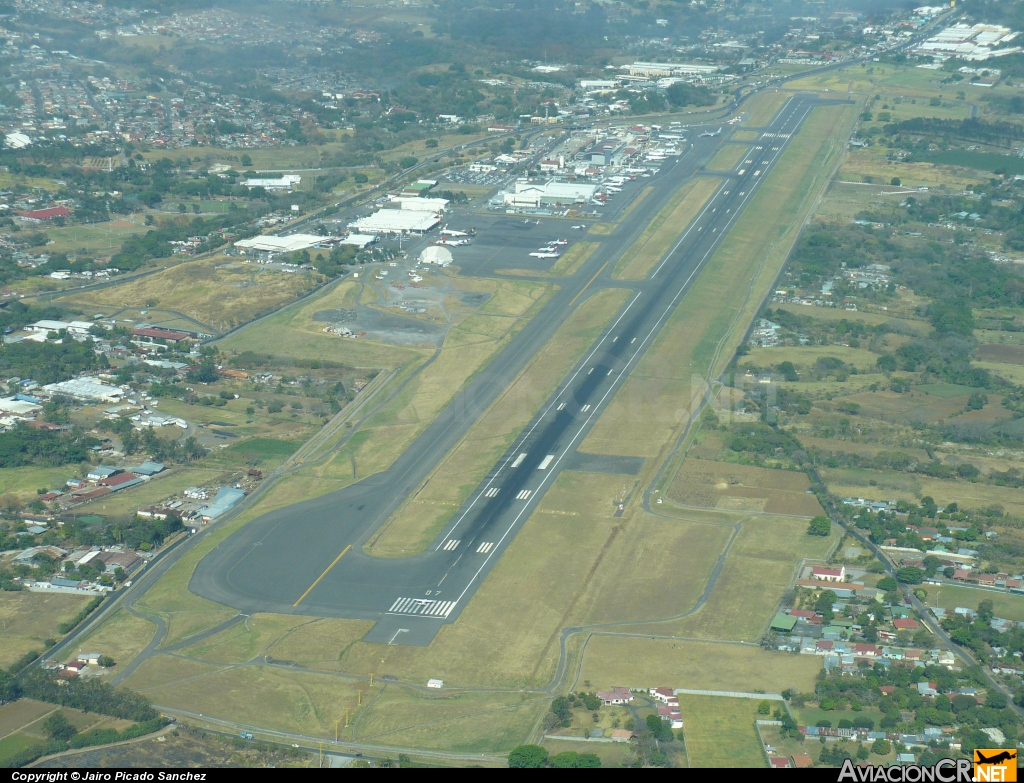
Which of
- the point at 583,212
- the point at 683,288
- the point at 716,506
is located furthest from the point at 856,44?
the point at 716,506

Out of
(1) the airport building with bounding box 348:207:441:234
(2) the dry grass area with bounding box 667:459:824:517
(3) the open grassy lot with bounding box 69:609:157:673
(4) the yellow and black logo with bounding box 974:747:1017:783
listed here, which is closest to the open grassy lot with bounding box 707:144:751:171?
(1) the airport building with bounding box 348:207:441:234

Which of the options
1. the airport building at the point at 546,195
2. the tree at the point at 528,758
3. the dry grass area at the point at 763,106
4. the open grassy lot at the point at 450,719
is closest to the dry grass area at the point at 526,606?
the open grassy lot at the point at 450,719

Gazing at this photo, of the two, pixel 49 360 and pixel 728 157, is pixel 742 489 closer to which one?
pixel 49 360

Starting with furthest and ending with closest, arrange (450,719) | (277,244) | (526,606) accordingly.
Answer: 1. (277,244)
2. (526,606)
3. (450,719)

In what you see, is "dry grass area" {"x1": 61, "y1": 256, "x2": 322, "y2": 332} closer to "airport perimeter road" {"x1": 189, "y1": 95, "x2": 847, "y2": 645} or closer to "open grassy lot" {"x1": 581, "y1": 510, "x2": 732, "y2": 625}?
"airport perimeter road" {"x1": 189, "y1": 95, "x2": 847, "y2": 645}

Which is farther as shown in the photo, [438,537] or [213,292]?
[213,292]

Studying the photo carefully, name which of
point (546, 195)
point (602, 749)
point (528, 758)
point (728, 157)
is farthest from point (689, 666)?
point (728, 157)
